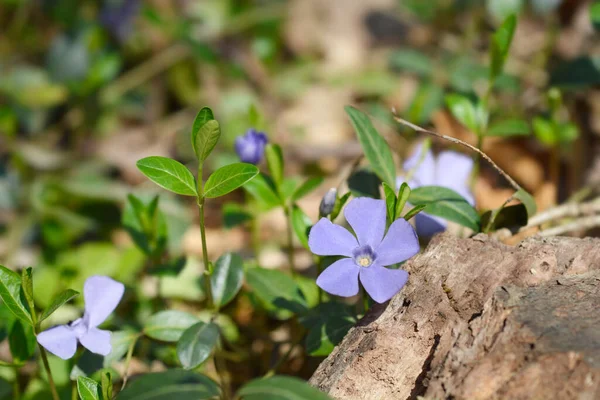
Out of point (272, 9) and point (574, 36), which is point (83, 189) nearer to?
point (272, 9)

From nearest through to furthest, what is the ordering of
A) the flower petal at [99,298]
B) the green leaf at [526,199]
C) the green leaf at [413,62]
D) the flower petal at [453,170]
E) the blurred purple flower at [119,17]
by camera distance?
1. the flower petal at [99,298]
2. the green leaf at [526,199]
3. the flower petal at [453,170]
4. the green leaf at [413,62]
5. the blurred purple flower at [119,17]

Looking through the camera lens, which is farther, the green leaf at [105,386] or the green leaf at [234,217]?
the green leaf at [234,217]

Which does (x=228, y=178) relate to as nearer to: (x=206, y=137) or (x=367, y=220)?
(x=206, y=137)

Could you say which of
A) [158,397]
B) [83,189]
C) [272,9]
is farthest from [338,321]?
[272,9]

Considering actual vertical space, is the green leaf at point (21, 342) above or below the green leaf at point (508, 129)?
below

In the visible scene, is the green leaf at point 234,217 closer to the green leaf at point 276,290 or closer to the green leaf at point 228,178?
the green leaf at point 276,290

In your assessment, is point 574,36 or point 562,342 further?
point 574,36

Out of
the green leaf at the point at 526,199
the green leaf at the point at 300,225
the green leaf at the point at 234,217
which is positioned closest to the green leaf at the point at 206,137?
the green leaf at the point at 300,225
